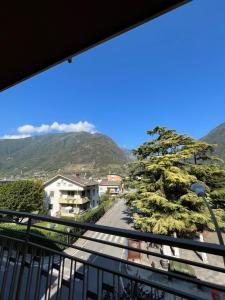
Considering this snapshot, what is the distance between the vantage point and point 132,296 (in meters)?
1.08

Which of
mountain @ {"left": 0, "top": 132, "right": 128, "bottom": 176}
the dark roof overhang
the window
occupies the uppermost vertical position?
mountain @ {"left": 0, "top": 132, "right": 128, "bottom": 176}

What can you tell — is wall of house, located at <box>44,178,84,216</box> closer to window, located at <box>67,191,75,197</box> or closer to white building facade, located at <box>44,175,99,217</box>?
white building facade, located at <box>44,175,99,217</box>

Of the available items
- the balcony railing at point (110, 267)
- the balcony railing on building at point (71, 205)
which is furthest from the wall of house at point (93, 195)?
the balcony railing at point (110, 267)

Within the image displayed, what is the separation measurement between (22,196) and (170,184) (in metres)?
12.9

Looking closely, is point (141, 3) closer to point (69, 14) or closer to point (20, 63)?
point (69, 14)

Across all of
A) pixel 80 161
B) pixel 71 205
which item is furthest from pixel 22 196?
pixel 80 161

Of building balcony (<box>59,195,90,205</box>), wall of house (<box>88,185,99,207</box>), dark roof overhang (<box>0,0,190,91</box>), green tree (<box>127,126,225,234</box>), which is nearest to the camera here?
dark roof overhang (<box>0,0,190,91</box>)

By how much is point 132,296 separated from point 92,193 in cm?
2497

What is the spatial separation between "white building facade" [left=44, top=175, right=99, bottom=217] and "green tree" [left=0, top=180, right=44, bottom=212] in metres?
3.69

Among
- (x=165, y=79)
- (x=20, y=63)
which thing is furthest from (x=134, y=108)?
(x=20, y=63)

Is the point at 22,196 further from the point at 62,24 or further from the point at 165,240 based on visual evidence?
the point at 165,240

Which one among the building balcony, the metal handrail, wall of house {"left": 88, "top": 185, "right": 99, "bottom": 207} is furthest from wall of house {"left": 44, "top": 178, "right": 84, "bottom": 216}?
the metal handrail

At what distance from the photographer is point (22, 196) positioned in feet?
54.8

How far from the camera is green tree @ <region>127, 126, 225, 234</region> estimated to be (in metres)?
9.21
